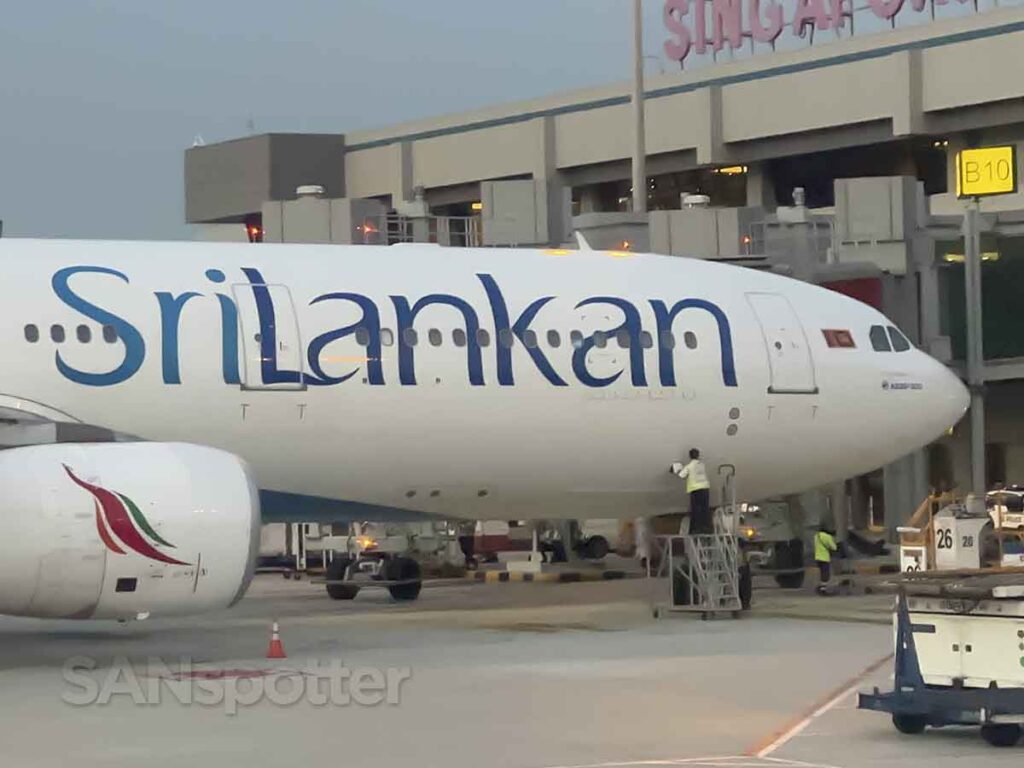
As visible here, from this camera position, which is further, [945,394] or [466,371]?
[945,394]

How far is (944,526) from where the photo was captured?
22031 mm

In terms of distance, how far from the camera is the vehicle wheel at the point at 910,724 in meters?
13.6

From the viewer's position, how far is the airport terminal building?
33.0m

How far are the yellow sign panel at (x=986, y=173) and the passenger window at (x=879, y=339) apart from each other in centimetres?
1276

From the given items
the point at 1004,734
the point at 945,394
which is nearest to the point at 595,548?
the point at 945,394

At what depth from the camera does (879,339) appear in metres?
24.2

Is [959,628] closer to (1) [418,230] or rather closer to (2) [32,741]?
(2) [32,741]

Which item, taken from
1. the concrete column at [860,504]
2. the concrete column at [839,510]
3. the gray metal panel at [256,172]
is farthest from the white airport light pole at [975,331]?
the gray metal panel at [256,172]

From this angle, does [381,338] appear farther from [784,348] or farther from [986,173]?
[986,173]

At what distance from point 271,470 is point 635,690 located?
608 centimetres

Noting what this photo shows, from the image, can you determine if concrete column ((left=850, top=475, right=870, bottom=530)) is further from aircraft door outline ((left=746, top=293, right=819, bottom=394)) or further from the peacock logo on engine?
the peacock logo on engine

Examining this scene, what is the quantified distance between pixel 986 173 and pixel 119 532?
23336 mm

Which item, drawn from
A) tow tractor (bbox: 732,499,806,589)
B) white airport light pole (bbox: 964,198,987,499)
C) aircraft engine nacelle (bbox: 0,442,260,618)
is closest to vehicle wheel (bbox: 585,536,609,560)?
white airport light pole (bbox: 964,198,987,499)

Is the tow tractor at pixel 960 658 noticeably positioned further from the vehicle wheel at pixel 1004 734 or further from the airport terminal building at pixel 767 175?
the airport terminal building at pixel 767 175
